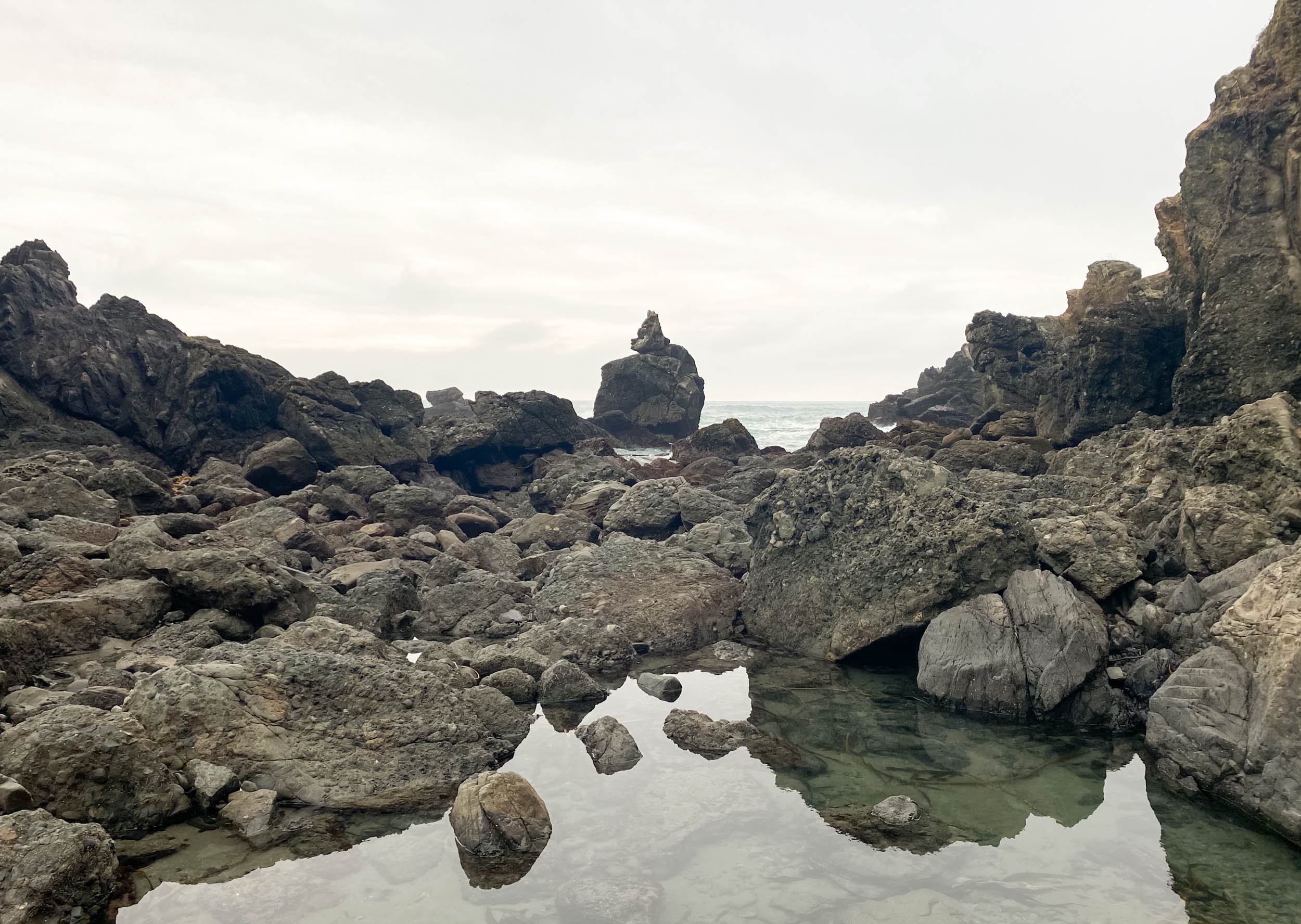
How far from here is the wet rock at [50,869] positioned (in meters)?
4.94

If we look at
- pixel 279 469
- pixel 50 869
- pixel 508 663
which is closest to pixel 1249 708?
pixel 508 663

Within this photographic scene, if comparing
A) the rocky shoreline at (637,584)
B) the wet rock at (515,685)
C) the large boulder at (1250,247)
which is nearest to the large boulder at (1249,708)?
the rocky shoreline at (637,584)

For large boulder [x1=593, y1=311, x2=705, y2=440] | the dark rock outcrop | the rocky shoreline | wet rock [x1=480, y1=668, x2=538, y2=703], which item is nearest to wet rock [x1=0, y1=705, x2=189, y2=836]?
the rocky shoreline

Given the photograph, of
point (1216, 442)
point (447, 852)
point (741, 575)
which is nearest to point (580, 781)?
point (447, 852)

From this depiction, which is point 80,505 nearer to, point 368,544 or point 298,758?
point 368,544

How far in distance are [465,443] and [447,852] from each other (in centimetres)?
2576

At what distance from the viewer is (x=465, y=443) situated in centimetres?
3122

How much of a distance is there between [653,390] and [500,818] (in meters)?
49.3

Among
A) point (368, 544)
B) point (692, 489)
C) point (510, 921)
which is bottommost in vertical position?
point (510, 921)

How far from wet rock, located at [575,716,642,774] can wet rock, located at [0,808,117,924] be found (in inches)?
167

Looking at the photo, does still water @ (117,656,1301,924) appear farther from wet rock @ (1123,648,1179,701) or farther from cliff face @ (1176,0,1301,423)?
cliff face @ (1176,0,1301,423)

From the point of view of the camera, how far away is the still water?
18.2 feet

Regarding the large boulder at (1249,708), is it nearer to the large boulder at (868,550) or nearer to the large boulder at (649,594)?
the large boulder at (868,550)

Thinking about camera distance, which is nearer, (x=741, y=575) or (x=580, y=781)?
(x=580, y=781)
